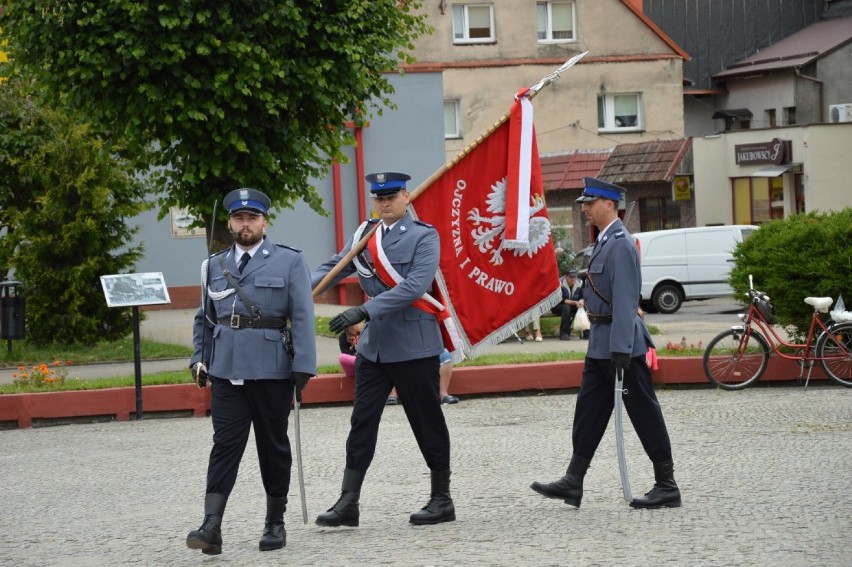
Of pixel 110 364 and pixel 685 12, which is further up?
pixel 685 12

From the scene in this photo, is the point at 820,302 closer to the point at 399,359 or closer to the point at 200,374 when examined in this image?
the point at 399,359

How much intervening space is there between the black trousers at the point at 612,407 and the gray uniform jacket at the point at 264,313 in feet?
5.49

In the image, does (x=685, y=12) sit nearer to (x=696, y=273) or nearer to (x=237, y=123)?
(x=696, y=273)

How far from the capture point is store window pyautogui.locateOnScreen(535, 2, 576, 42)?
4588 centimetres

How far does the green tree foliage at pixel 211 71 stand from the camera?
16469 mm

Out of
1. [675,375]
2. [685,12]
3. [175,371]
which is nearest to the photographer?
[675,375]

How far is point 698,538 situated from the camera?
7.23 m

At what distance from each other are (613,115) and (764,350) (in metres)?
32.6

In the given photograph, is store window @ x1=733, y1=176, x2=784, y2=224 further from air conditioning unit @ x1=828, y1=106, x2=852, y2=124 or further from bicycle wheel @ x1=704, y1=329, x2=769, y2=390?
bicycle wheel @ x1=704, y1=329, x2=769, y2=390

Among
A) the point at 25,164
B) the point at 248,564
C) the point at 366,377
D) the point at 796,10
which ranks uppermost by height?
the point at 796,10

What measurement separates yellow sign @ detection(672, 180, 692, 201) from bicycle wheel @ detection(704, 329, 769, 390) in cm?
2926

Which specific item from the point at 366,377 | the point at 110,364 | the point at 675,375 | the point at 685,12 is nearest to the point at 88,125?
the point at 110,364

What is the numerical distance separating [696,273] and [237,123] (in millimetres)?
14797

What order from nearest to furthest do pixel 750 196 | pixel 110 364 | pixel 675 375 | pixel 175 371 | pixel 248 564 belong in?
pixel 248 564
pixel 675 375
pixel 175 371
pixel 110 364
pixel 750 196
